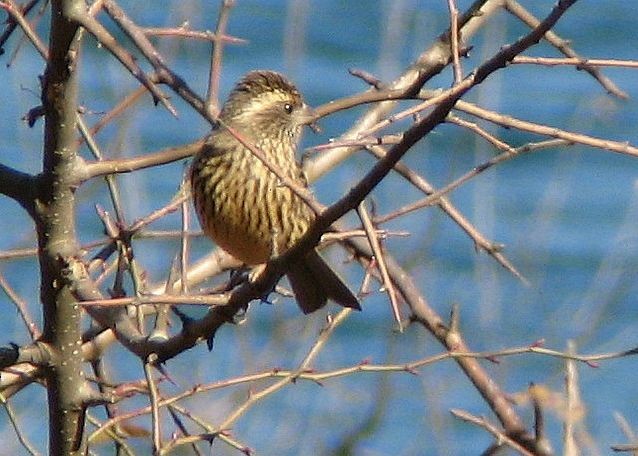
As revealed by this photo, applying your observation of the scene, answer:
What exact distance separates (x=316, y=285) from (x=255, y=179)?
547mm

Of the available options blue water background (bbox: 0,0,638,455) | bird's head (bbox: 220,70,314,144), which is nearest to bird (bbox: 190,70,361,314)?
bird's head (bbox: 220,70,314,144)

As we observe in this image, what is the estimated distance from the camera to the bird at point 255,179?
476 centimetres

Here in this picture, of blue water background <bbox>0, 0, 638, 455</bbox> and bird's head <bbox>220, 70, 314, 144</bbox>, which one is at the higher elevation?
bird's head <bbox>220, 70, 314, 144</bbox>

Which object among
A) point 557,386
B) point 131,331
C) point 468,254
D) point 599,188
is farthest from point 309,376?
point 599,188

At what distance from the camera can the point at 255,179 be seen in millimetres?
4879

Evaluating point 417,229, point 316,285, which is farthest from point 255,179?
point 417,229

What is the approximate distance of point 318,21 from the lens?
13.2 metres

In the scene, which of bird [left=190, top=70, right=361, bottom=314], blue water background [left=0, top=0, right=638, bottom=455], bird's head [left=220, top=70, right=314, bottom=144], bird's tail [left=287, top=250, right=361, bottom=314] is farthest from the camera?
blue water background [left=0, top=0, right=638, bottom=455]

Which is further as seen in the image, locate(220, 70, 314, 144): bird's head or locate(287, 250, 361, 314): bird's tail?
locate(220, 70, 314, 144): bird's head

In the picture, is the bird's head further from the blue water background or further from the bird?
the blue water background

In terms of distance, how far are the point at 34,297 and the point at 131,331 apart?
5313mm

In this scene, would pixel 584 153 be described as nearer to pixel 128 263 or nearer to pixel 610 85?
pixel 610 85

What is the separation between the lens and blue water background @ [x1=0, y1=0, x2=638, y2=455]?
6.62m

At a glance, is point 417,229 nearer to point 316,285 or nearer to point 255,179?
point 255,179
